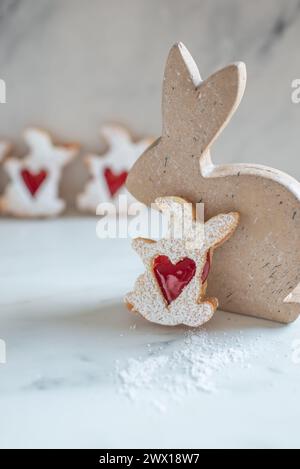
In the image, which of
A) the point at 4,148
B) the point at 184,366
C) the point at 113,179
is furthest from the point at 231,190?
the point at 4,148

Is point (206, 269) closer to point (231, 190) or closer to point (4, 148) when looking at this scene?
point (231, 190)

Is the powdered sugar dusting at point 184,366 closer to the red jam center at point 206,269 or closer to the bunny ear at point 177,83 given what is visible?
the red jam center at point 206,269

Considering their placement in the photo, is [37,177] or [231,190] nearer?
[231,190]

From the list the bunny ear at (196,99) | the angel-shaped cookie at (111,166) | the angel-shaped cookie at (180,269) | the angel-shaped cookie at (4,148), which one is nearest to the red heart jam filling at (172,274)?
the angel-shaped cookie at (180,269)

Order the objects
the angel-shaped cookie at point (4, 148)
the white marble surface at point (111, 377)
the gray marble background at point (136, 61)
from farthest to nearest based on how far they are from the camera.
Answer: the angel-shaped cookie at point (4, 148)
the gray marble background at point (136, 61)
the white marble surface at point (111, 377)

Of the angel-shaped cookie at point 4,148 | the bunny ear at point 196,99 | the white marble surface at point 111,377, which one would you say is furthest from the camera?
the angel-shaped cookie at point 4,148
